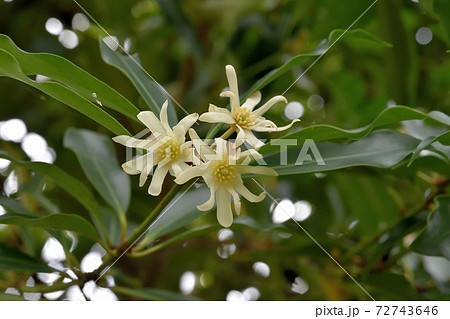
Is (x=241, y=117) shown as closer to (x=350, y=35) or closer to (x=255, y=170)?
(x=255, y=170)

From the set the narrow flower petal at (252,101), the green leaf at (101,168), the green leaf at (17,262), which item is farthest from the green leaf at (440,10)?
the green leaf at (17,262)

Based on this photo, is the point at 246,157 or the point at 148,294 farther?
the point at 148,294

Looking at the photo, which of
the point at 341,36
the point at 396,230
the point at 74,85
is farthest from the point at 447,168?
the point at 74,85

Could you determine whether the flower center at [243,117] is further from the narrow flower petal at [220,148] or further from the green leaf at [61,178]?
the green leaf at [61,178]

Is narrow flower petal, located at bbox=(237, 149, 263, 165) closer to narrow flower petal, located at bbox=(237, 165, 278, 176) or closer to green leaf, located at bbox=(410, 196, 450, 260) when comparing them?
narrow flower petal, located at bbox=(237, 165, 278, 176)

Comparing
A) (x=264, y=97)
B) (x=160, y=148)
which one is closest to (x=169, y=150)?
(x=160, y=148)
